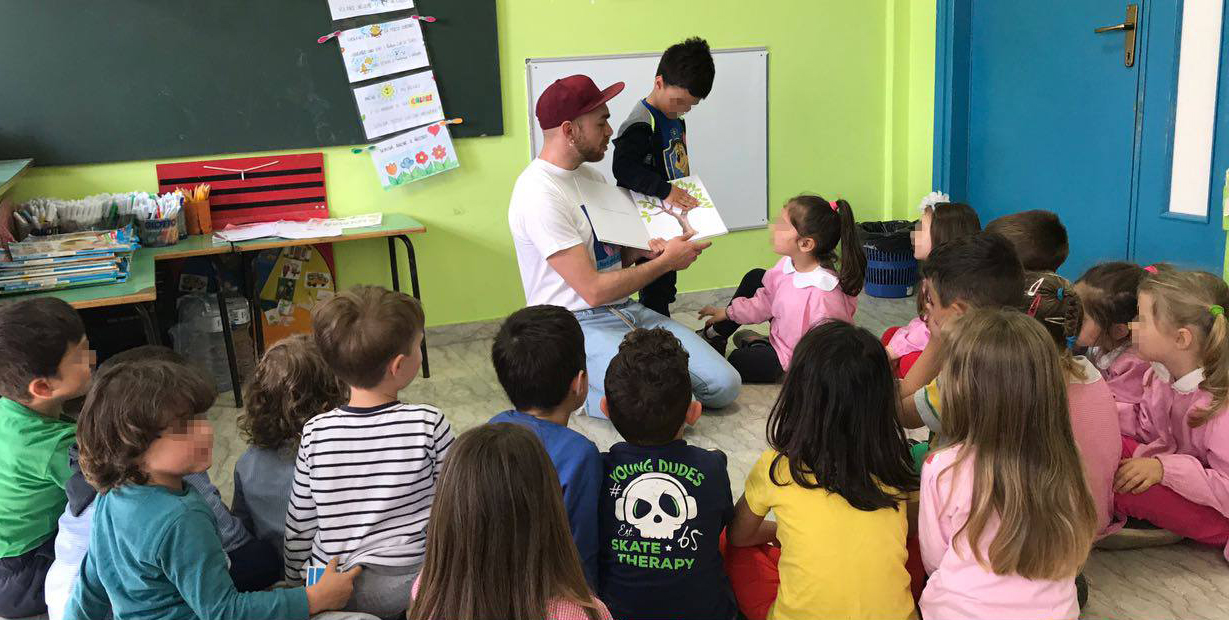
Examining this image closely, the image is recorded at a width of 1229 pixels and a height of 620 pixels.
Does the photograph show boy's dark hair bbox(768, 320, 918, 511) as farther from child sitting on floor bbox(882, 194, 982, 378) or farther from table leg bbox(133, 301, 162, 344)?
table leg bbox(133, 301, 162, 344)

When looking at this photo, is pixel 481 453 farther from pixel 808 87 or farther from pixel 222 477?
pixel 808 87

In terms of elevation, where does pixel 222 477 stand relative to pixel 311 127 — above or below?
below

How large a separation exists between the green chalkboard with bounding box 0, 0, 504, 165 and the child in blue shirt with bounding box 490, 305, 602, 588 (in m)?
2.42

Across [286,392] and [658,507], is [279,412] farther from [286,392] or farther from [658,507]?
[658,507]

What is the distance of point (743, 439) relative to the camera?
3.13m

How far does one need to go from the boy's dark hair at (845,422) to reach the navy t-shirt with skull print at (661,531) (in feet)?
0.52

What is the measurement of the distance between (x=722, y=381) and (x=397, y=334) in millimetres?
1618

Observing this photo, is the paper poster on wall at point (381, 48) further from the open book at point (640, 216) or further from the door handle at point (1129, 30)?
the door handle at point (1129, 30)

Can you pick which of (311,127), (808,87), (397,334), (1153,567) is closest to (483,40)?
(311,127)

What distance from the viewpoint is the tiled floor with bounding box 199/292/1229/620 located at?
2.10 meters

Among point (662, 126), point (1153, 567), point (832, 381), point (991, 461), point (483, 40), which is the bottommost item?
point (1153, 567)

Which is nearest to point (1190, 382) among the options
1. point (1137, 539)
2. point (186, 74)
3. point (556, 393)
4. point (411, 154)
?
point (1137, 539)

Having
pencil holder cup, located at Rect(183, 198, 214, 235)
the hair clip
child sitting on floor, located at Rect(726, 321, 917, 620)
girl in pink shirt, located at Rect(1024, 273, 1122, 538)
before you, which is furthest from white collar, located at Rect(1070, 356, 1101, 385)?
pencil holder cup, located at Rect(183, 198, 214, 235)

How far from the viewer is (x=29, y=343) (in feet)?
6.42
